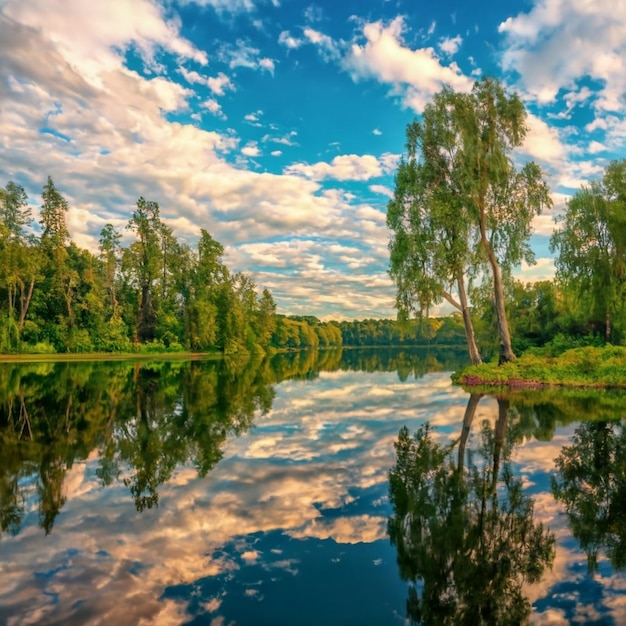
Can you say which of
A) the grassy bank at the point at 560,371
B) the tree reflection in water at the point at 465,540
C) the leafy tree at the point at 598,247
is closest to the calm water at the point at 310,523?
the tree reflection in water at the point at 465,540

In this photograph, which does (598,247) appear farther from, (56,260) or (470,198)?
(56,260)

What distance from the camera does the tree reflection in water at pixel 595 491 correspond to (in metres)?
6.10

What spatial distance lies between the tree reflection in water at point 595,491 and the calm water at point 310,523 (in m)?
0.04

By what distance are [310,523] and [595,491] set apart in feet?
16.7

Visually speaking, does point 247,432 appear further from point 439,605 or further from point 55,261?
point 55,261

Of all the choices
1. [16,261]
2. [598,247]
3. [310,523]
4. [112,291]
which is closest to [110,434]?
[310,523]

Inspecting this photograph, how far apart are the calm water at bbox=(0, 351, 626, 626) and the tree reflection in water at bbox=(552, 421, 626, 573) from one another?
40 mm

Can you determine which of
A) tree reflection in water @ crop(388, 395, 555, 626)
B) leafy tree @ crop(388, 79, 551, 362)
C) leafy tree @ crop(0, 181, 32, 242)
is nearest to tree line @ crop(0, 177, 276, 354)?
leafy tree @ crop(0, 181, 32, 242)

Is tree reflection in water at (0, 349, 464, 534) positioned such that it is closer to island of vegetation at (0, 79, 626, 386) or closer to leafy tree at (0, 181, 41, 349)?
island of vegetation at (0, 79, 626, 386)

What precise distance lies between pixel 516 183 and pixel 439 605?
95.3ft

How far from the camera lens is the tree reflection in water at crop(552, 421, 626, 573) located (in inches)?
240

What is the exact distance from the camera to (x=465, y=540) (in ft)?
19.4

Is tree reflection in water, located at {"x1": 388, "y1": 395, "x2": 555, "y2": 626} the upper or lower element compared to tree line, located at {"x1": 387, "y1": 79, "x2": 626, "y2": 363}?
lower

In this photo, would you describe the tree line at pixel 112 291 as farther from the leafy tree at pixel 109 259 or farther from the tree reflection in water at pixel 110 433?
the tree reflection in water at pixel 110 433
